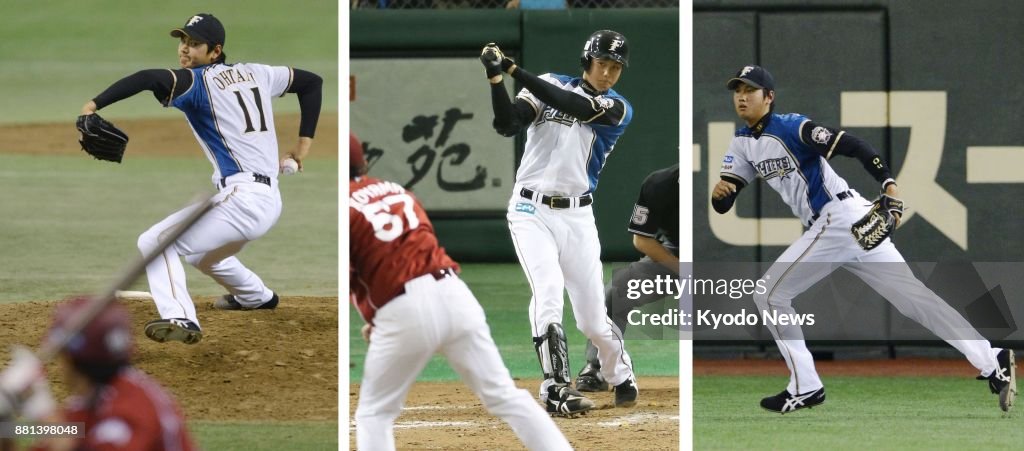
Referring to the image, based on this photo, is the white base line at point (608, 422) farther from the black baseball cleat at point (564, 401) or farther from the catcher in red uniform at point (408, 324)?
the catcher in red uniform at point (408, 324)

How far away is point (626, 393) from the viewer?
6.63m

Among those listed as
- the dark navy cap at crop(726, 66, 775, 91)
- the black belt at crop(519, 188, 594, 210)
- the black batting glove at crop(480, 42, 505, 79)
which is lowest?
the black belt at crop(519, 188, 594, 210)

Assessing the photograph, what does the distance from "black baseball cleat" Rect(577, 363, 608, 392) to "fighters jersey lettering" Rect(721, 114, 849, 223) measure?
1217 millimetres

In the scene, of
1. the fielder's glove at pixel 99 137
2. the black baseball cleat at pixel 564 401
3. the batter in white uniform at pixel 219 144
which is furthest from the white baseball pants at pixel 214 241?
the black baseball cleat at pixel 564 401

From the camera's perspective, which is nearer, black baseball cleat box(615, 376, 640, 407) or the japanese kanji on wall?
black baseball cleat box(615, 376, 640, 407)

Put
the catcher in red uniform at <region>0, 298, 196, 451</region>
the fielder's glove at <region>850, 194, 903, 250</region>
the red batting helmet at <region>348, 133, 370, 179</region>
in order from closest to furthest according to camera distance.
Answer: the catcher in red uniform at <region>0, 298, 196, 451</region>
the red batting helmet at <region>348, 133, 370, 179</region>
the fielder's glove at <region>850, 194, 903, 250</region>

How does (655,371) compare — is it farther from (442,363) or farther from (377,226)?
(377,226)

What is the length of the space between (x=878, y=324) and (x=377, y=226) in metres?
4.35

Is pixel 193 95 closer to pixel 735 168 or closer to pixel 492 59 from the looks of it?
pixel 492 59

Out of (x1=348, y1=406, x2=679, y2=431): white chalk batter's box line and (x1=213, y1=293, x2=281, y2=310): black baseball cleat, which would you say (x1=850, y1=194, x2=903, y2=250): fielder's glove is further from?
(x1=213, y1=293, x2=281, y2=310): black baseball cleat

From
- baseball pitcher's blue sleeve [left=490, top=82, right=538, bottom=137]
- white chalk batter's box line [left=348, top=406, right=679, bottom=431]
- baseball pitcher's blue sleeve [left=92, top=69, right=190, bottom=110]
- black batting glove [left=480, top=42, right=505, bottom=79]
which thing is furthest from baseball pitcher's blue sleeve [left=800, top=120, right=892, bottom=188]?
baseball pitcher's blue sleeve [left=92, top=69, right=190, bottom=110]

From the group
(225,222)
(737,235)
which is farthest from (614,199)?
(225,222)

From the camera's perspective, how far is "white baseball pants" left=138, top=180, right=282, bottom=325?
610cm

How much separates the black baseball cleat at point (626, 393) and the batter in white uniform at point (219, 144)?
185 centimetres
